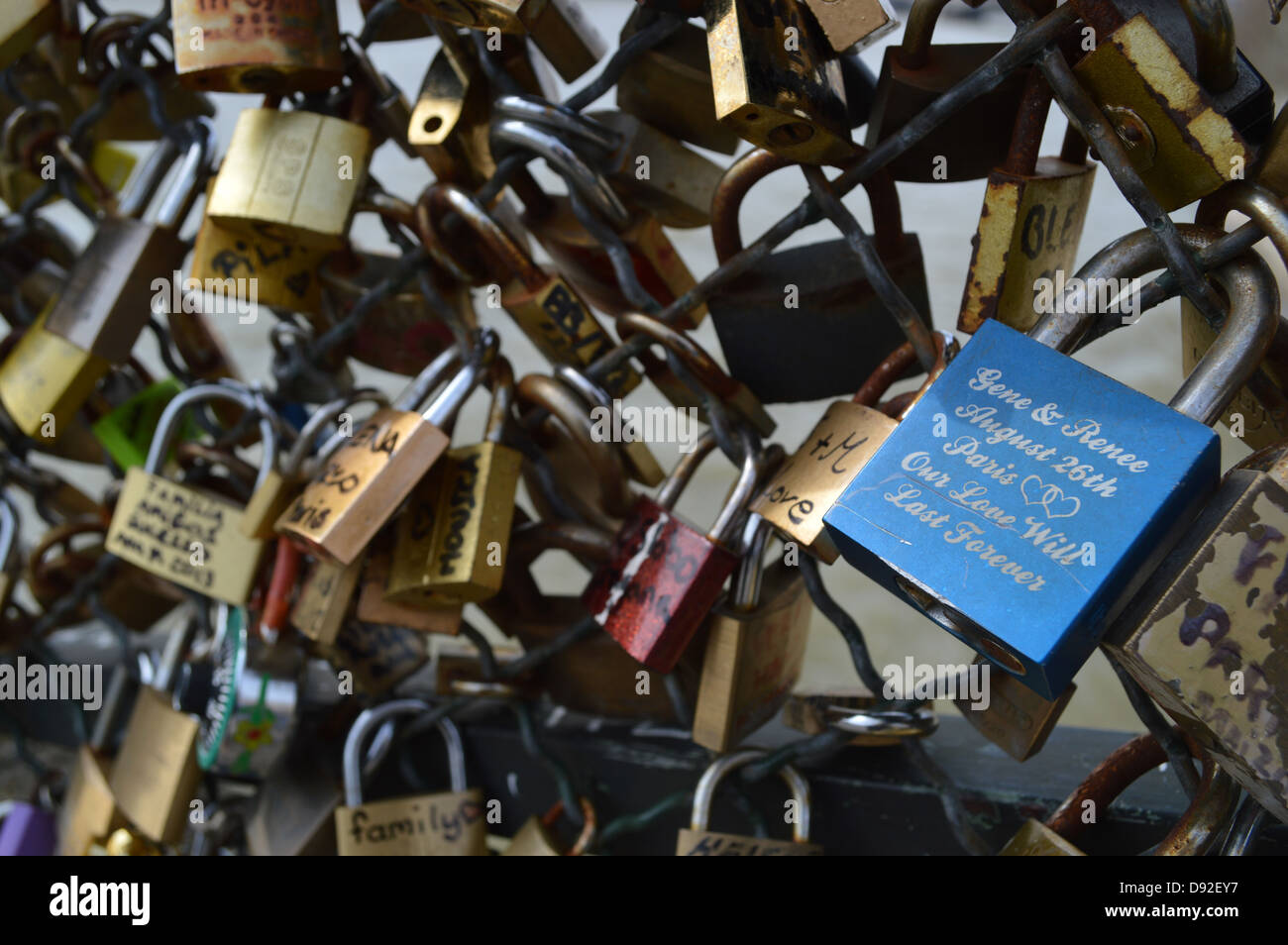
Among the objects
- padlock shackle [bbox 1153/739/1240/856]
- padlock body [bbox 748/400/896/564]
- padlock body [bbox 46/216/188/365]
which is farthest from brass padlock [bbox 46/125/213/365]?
padlock shackle [bbox 1153/739/1240/856]

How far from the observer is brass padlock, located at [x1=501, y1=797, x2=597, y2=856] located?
2.71 ft

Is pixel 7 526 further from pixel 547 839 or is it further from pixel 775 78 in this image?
pixel 775 78

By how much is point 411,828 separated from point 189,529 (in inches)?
11.6

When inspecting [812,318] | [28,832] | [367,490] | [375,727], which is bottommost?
[28,832]

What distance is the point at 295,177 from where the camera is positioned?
0.78 metres

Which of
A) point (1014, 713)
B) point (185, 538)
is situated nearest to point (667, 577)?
point (1014, 713)

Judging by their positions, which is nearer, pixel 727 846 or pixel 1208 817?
pixel 1208 817

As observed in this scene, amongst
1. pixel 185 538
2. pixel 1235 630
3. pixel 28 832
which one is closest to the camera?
pixel 1235 630

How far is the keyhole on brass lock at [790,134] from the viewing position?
582 mm

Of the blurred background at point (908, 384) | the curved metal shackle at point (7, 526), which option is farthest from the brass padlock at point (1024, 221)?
the curved metal shackle at point (7, 526)

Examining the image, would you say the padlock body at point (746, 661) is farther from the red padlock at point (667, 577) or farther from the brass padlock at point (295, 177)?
the brass padlock at point (295, 177)

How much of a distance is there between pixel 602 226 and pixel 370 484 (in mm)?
225

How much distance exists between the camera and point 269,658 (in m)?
0.92

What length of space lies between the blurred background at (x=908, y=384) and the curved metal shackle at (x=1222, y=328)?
0.75m
